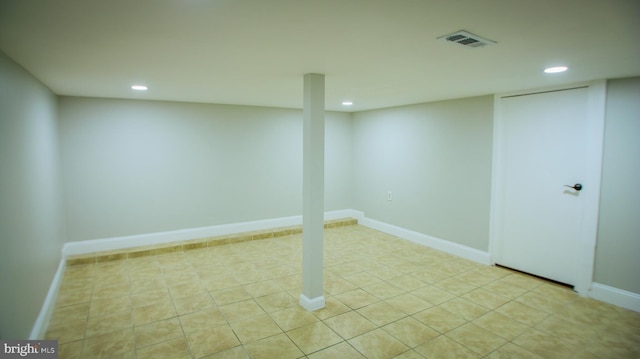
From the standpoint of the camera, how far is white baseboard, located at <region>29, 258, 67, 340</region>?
8.93 ft

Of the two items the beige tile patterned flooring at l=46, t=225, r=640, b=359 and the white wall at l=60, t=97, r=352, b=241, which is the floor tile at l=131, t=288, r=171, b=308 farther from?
the white wall at l=60, t=97, r=352, b=241

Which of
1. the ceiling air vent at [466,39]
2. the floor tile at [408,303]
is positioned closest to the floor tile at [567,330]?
the floor tile at [408,303]

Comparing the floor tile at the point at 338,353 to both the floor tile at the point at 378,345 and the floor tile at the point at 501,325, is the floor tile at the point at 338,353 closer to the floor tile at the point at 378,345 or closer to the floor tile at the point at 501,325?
the floor tile at the point at 378,345

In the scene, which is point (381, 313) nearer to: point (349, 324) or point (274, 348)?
point (349, 324)

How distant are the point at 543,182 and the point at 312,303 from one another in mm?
3077

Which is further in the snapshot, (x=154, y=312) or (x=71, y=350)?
(x=154, y=312)

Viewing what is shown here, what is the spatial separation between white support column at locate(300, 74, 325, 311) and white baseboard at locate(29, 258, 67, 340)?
2.23 meters

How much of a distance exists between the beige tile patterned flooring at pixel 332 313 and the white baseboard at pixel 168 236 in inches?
12.9

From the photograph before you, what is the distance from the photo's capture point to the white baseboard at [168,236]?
15.5 feet

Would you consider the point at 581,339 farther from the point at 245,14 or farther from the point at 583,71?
the point at 245,14

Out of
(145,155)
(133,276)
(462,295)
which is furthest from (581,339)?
(145,155)

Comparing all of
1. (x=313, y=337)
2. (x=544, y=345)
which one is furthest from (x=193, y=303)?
(x=544, y=345)

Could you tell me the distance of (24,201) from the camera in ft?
8.85

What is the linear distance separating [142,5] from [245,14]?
0.47m
